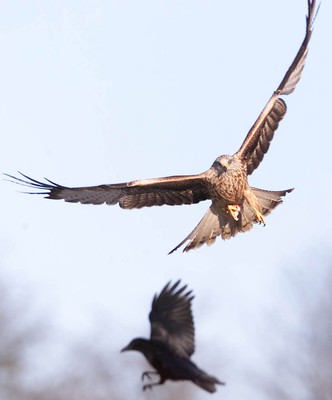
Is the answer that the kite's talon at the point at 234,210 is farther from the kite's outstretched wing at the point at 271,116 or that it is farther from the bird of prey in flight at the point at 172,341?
the bird of prey in flight at the point at 172,341

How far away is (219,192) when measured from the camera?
1980cm

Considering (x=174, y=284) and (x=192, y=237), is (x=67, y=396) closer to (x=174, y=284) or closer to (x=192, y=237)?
(x=192, y=237)

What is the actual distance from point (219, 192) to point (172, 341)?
6421mm

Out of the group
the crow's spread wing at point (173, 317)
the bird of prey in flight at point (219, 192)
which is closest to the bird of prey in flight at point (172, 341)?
the crow's spread wing at point (173, 317)

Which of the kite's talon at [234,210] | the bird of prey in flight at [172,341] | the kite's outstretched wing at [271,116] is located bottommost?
the bird of prey in flight at [172,341]

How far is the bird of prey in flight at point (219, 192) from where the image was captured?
65.4ft

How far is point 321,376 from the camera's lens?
3173cm

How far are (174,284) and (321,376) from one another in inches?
724

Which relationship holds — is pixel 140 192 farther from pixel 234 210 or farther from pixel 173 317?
pixel 173 317

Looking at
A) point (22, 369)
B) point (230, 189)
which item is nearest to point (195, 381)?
point (230, 189)

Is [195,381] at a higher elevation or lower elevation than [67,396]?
lower

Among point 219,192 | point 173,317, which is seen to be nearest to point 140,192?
point 219,192

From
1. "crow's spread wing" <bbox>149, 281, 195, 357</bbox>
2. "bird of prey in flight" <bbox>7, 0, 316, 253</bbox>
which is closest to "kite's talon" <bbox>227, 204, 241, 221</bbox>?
"bird of prey in flight" <bbox>7, 0, 316, 253</bbox>

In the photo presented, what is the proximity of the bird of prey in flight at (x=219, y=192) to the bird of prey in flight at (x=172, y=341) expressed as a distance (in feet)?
20.3
